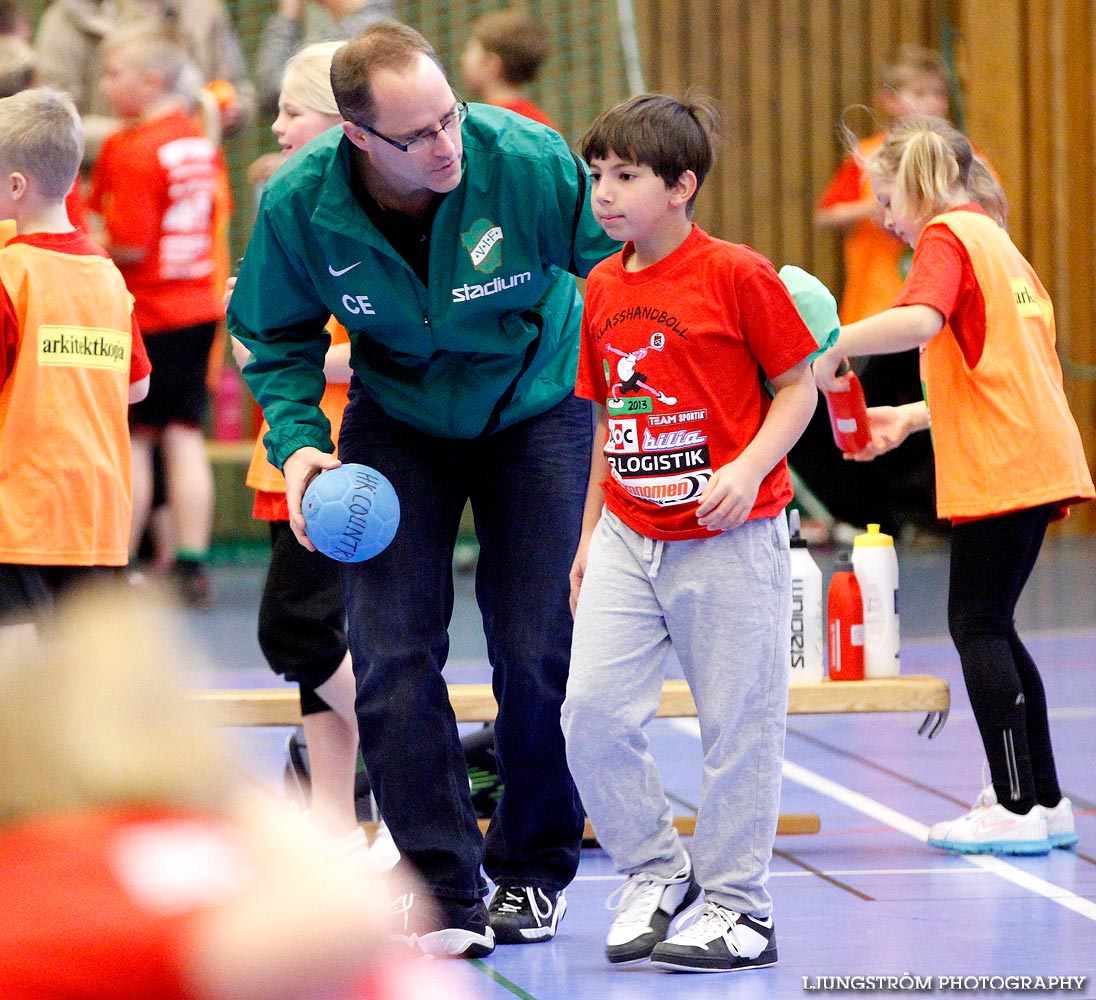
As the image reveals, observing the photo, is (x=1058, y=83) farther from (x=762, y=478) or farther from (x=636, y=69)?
(x=762, y=478)

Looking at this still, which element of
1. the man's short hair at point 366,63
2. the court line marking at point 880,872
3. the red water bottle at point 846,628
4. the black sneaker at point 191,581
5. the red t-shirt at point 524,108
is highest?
the red t-shirt at point 524,108

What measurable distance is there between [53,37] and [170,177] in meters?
1.64

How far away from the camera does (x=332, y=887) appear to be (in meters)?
0.83

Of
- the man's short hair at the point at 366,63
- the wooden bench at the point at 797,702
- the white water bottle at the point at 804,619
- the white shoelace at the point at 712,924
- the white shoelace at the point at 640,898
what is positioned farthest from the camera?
the white water bottle at the point at 804,619

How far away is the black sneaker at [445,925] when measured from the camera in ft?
9.64

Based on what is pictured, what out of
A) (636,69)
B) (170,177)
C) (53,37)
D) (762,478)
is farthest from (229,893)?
(636,69)

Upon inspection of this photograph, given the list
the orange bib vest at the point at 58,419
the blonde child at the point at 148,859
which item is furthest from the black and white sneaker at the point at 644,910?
the blonde child at the point at 148,859

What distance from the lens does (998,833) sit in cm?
369

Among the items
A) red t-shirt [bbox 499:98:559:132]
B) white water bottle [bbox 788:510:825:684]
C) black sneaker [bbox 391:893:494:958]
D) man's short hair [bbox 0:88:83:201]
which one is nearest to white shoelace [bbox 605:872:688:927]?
black sneaker [bbox 391:893:494:958]

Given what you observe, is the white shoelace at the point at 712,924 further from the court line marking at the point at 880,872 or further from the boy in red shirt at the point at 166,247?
the boy in red shirt at the point at 166,247

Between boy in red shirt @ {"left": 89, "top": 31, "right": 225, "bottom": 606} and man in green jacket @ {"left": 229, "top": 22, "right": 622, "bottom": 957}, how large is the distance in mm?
3898

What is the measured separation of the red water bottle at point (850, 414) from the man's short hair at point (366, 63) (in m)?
1.28

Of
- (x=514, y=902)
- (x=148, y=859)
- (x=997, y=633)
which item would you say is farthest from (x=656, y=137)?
(x=148, y=859)

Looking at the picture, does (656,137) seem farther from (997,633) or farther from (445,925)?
(997,633)
